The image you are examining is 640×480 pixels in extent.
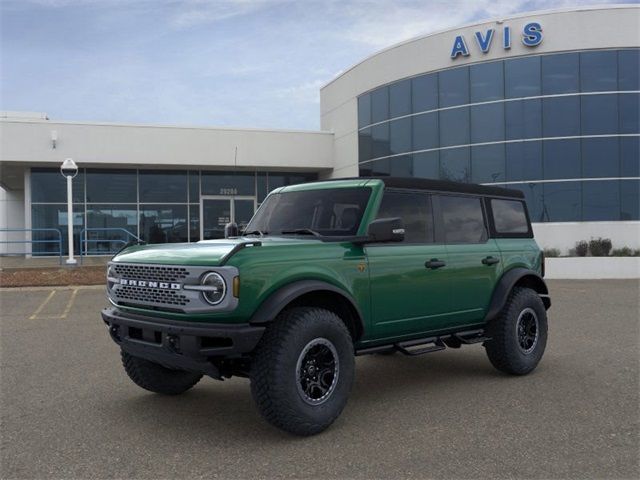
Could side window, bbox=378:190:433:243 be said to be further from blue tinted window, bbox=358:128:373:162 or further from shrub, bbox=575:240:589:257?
blue tinted window, bbox=358:128:373:162

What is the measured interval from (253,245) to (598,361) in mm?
4618

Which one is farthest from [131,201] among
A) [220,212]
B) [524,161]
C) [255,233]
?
[255,233]

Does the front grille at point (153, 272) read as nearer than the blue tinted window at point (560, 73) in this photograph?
Yes

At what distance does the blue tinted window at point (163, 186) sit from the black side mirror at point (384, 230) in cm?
2180

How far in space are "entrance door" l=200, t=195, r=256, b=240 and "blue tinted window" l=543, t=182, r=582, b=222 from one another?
12.3m

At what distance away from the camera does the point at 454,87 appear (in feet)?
71.1

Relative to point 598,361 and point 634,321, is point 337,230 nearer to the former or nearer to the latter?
point 598,361

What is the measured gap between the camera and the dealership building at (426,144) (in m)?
19.8

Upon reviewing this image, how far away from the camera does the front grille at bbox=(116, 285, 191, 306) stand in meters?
4.29

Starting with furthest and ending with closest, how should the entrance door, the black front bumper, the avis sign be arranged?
the entrance door → the avis sign → the black front bumper

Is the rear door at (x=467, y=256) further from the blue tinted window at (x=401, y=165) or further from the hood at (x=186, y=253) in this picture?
the blue tinted window at (x=401, y=165)

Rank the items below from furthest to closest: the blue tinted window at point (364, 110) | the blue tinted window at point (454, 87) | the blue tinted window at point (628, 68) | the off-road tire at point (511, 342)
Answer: the blue tinted window at point (364, 110)
the blue tinted window at point (454, 87)
the blue tinted window at point (628, 68)
the off-road tire at point (511, 342)

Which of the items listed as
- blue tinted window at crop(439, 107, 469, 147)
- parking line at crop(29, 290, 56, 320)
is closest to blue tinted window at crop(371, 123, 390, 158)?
blue tinted window at crop(439, 107, 469, 147)

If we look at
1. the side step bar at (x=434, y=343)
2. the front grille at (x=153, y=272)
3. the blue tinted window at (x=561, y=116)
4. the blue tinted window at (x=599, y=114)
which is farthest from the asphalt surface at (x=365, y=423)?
the blue tinted window at (x=599, y=114)
